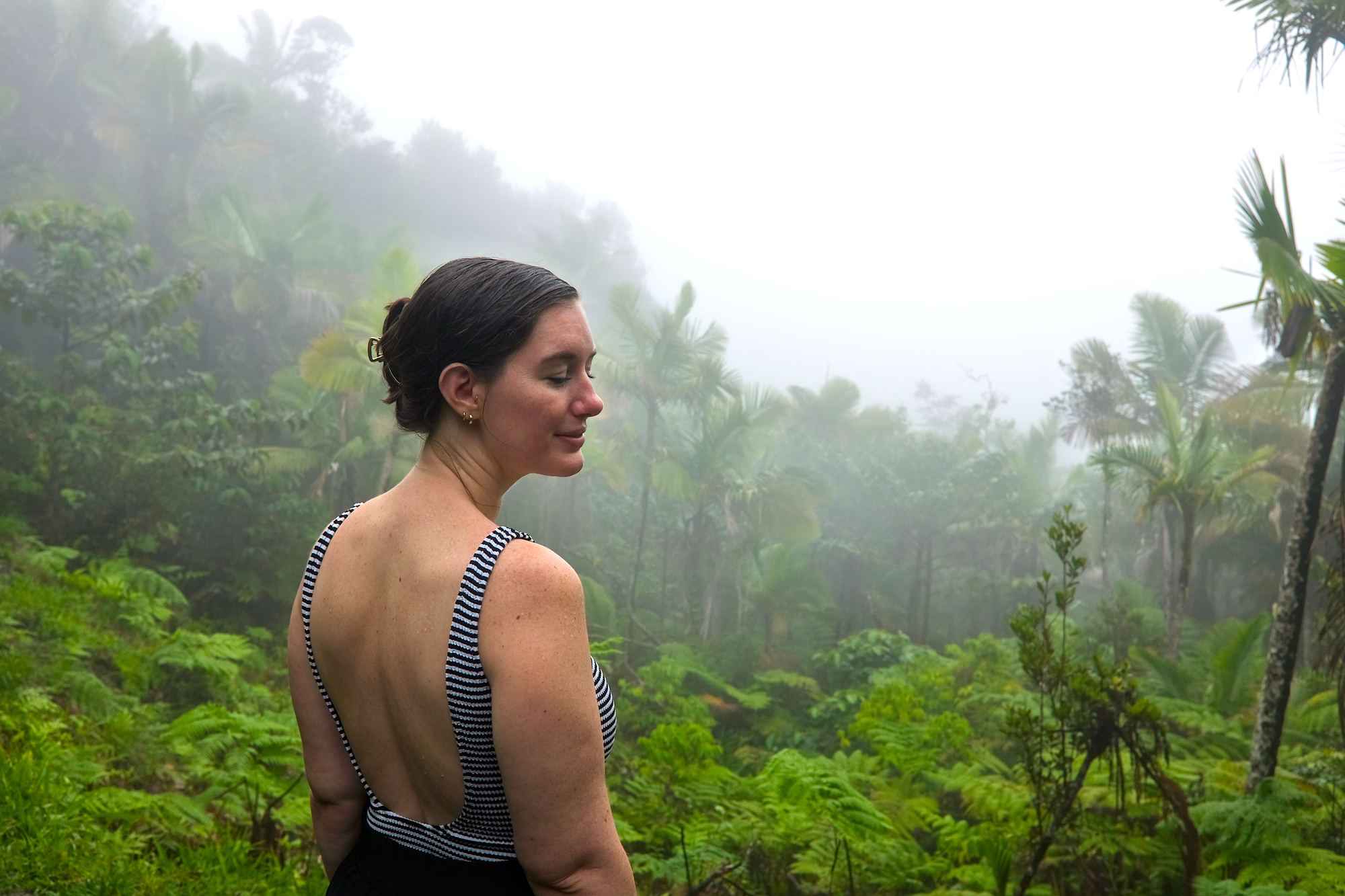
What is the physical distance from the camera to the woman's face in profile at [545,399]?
1.11m

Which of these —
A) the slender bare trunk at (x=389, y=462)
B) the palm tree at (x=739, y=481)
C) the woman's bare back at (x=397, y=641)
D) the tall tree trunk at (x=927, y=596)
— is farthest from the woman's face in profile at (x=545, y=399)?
the tall tree trunk at (x=927, y=596)

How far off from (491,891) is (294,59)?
140ft

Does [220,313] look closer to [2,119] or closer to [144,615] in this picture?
[2,119]

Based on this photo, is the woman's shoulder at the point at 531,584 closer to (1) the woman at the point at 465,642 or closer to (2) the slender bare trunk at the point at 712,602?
(1) the woman at the point at 465,642

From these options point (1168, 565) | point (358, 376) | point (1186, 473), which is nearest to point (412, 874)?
point (358, 376)

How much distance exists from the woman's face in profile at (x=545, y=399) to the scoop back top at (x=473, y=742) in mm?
131

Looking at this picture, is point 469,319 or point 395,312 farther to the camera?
point 395,312

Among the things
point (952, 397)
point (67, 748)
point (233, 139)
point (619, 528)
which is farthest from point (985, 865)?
point (952, 397)

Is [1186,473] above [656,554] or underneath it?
above

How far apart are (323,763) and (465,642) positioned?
0.51m

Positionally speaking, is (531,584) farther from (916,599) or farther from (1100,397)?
(916,599)

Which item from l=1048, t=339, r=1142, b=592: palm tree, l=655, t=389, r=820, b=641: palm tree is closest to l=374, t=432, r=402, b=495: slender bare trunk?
l=655, t=389, r=820, b=641: palm tree

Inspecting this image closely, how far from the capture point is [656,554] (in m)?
24.5

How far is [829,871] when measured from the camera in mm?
3768
